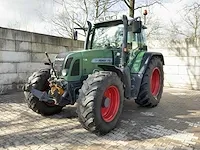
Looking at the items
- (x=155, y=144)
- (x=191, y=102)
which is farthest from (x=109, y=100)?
(x=191, y=102)

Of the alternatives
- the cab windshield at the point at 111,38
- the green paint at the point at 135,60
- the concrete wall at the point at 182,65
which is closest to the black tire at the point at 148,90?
the green paint at the point at 135,60

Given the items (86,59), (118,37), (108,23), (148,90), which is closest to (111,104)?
(86,59)

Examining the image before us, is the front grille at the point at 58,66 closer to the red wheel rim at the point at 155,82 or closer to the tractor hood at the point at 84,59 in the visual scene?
the tractor hood at the point at 84,59

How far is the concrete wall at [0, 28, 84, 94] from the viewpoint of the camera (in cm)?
634

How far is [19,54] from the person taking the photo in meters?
6.76

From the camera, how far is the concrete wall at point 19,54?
6344 millimetres

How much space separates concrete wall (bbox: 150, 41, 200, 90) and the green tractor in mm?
3206

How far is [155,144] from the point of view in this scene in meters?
3.07

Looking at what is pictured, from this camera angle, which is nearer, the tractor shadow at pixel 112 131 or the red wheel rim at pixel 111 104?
the tractor shadow at pixel 112 131

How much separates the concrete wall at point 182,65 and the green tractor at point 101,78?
126 inches

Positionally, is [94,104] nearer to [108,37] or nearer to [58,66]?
[58,66]

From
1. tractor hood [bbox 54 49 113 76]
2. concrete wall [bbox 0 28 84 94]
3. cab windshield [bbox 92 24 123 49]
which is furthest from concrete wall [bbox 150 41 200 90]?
tractor hood [bbox 54 49 113 76]

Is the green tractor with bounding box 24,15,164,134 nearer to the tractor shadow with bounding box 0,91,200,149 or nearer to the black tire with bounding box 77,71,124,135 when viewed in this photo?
the black tire with bounding box 77,71,124,135

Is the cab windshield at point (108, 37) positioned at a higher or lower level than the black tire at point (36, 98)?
higher
